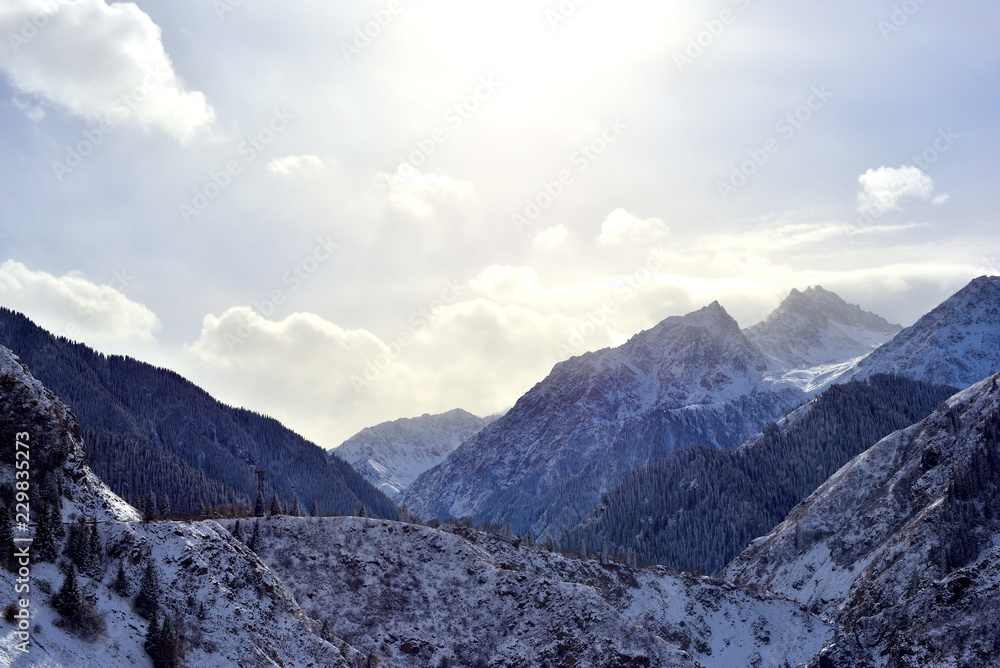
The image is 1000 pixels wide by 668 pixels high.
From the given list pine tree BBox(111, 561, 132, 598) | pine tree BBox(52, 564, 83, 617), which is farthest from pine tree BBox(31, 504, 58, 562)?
pine tree BBox(111, 561, 132, 598)

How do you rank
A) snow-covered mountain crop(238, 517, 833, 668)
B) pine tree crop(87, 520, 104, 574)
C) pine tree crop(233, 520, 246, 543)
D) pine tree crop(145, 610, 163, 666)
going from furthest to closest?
pine tree crop(233, 520, 246, 543) → snow-covered mountain crop(238, 517, 833, 668) → pine tree crop(87, 520, 104, 574) → pine tree crop(145, 610, 163, 666)

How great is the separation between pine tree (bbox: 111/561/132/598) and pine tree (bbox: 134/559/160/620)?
117 centimetres

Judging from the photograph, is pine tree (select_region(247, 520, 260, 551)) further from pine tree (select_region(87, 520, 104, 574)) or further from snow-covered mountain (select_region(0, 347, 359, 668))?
pine tree (select_region(87, 520, 104, 574))

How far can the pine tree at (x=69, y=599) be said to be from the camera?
84188 millimetres

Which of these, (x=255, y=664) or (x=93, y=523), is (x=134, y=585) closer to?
(x=93, y=523)

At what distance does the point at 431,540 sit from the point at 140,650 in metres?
69.0

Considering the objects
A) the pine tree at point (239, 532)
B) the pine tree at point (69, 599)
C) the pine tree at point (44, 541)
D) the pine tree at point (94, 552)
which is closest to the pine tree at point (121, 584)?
the pine tree at point (94, 552)

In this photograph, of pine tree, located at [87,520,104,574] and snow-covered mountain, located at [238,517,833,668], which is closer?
pine tree, located at [87,520,104,574]

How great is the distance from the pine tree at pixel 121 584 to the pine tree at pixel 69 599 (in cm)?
781

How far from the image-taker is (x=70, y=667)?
76875 mm

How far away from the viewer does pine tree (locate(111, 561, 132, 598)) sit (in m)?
94.4

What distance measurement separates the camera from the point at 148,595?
95625mm

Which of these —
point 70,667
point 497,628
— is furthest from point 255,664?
point 497,628

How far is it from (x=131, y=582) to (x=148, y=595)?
2716mm
